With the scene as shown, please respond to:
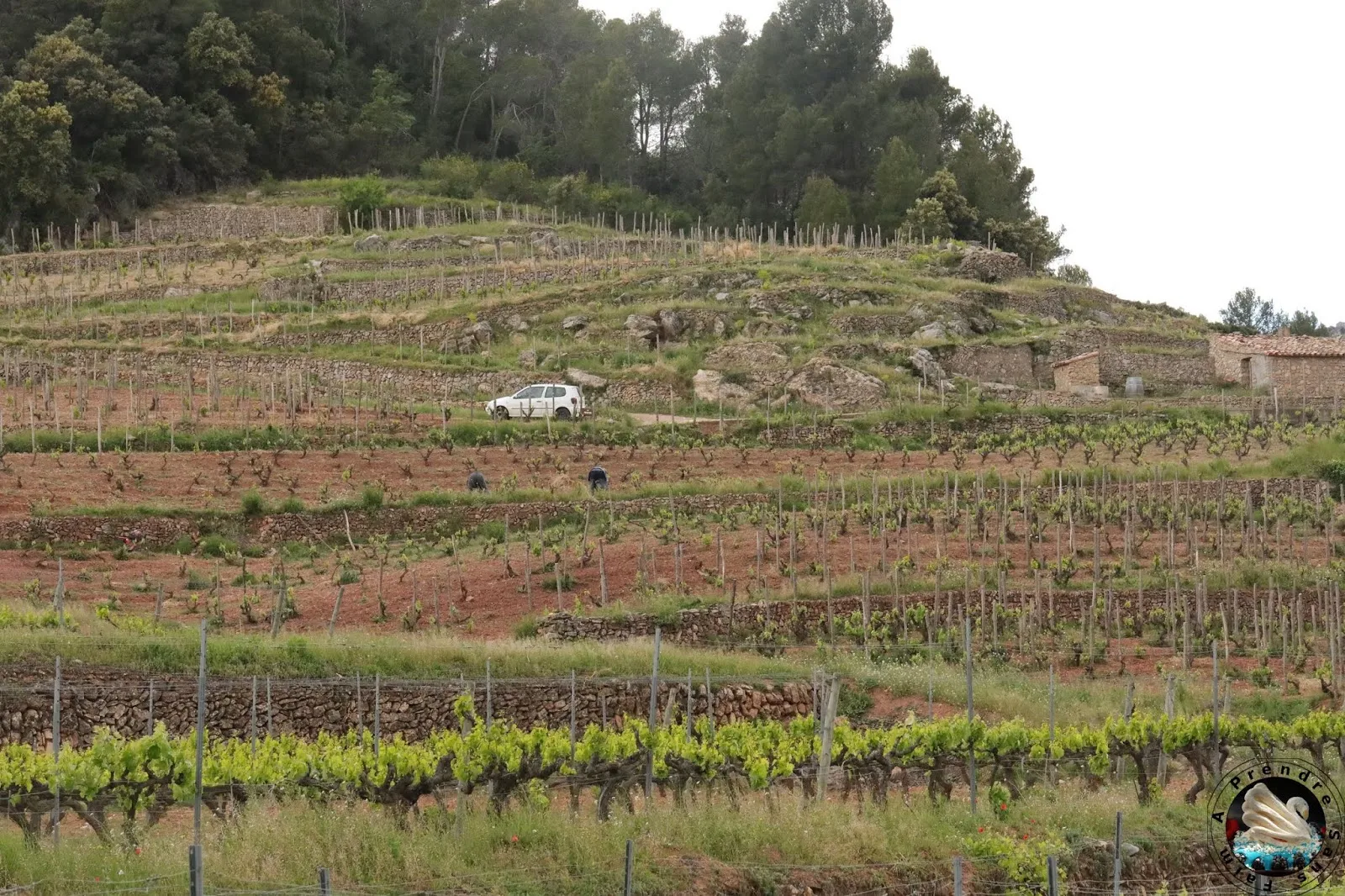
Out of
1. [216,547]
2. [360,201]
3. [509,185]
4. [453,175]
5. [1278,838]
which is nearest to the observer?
[1278,838]

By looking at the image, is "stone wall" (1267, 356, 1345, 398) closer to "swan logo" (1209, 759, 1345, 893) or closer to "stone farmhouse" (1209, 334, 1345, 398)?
"stone farmhouse" (1209, 334, 1345, 398)

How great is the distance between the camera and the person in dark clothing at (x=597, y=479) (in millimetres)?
36812

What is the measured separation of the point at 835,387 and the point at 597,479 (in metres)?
12.1

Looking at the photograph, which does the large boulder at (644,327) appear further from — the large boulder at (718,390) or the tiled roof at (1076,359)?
the tiled roof at (1076,359)

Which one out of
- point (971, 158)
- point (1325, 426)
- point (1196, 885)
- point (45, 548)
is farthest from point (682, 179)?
point (1196, 885)

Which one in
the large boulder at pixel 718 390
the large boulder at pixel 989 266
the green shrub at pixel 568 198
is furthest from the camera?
the green shrub at pixel 568 198

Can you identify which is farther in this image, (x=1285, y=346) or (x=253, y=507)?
(x=1285, y=346)

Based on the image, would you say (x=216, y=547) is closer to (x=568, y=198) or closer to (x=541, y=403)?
(x=541, y=403)

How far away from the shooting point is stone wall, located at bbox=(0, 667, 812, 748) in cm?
2194

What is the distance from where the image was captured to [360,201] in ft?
224

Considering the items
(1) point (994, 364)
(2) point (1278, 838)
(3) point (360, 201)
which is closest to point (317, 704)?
(2) point (1278, 838)

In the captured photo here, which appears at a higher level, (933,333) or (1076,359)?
(933,333)

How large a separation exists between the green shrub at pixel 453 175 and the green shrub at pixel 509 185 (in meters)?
0.71

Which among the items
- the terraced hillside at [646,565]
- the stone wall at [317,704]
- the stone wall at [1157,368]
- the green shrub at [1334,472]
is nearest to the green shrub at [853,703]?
the terraced hillside at [646,565]
